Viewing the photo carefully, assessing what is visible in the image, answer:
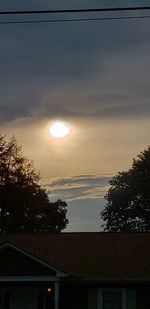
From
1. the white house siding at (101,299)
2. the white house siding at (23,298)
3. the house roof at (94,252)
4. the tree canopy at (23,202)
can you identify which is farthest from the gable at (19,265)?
the tree canopy at (23,202)

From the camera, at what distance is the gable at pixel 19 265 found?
105 feet

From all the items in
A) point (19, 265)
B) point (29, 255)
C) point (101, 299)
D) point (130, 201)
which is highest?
point (130, 201)

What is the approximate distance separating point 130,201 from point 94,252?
36.6m

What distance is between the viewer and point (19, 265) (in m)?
32.5

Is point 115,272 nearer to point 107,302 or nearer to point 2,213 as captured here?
point 107,302

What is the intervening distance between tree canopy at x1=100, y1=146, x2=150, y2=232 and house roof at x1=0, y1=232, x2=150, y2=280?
3222 centimetres

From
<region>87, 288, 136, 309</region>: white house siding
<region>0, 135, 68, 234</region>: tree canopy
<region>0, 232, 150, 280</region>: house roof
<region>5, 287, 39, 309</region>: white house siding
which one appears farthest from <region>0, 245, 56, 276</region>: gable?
<region>0, 135, 68, 234</region>: tree canopy

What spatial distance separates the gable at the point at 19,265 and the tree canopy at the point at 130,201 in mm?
37861

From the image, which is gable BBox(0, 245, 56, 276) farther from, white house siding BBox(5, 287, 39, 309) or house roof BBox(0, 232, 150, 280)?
white house siding BBox(5, 287, 39, 309)

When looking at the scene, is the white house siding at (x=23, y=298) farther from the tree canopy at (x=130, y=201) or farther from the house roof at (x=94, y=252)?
the tree canopy at (x=130, y=201)

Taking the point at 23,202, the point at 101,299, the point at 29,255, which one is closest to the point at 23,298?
the point at 29,255

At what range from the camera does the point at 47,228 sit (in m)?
68.2

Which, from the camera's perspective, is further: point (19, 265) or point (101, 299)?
point (19, 265)

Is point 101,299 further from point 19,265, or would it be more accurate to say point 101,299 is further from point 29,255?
point 19,265
